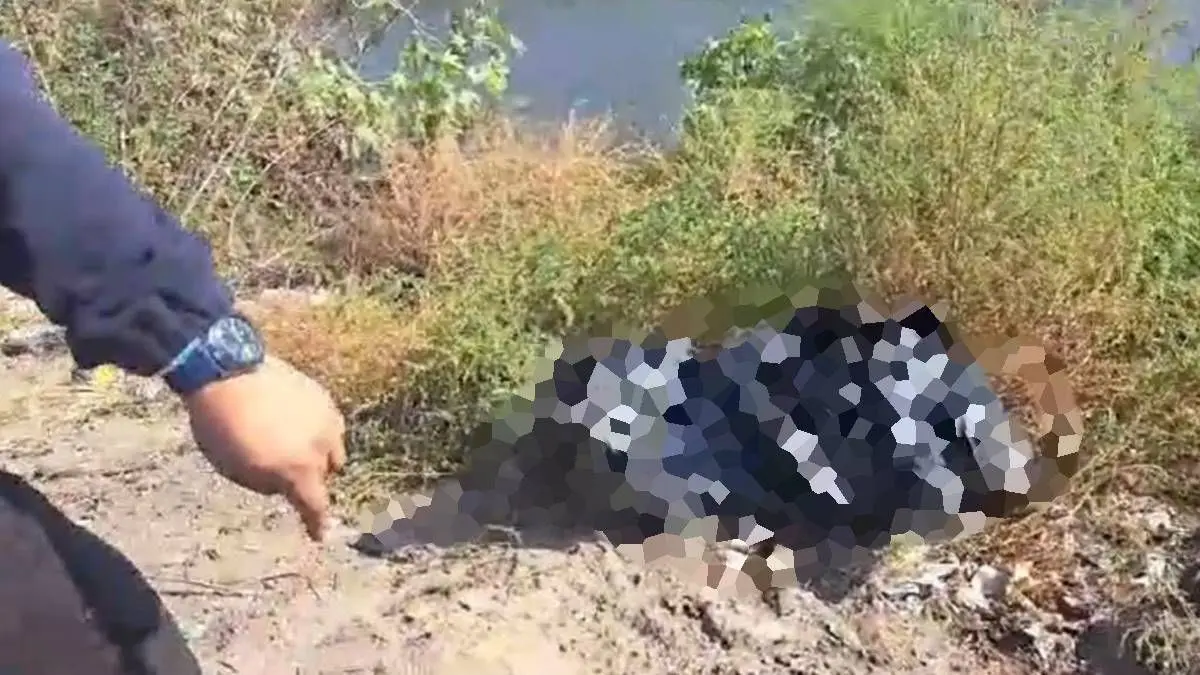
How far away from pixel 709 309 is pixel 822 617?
784 millimetres

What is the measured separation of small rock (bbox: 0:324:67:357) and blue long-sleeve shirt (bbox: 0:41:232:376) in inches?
104

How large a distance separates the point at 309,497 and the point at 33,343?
106 inches

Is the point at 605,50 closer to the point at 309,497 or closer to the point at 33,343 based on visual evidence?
the point at 33,343

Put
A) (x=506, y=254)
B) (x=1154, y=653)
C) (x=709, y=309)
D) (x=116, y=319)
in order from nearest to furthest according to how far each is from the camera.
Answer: (x=116, y=319)
(x=1154, y=653)
(x=709, y=309)
(x=506, y=254)

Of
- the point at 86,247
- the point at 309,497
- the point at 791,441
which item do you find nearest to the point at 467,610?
the point at 791,441

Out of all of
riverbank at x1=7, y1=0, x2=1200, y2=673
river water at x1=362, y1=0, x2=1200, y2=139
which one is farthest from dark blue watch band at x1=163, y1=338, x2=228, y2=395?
river water at x1=362, y1=0, x2=1200, y2=139

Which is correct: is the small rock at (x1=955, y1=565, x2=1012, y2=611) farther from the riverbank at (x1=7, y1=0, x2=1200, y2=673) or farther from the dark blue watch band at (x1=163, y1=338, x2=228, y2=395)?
the dark blue watch band at (x1=163, y1=338, x2=228, y2=395)

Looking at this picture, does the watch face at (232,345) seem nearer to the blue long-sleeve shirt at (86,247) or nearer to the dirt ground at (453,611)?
the blue long-sleeve shirt at (86,247)

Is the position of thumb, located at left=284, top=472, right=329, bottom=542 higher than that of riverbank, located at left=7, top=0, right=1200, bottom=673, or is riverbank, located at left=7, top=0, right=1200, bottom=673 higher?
riverbank, located at left=7, top=0, right=1200, bottom=673

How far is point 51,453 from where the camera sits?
308cm

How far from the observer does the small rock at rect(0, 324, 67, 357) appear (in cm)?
Answer: 348

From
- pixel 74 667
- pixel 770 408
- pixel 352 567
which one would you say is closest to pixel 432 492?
pixel 352 567

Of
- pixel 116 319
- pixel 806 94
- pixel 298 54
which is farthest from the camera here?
pixel 298 54

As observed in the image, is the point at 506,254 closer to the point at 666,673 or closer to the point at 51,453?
the point at 51,453
